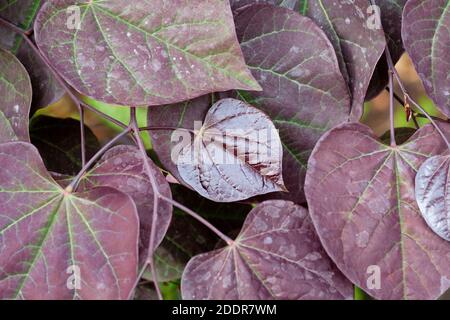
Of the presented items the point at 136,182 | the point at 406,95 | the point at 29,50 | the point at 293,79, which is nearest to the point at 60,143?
the point at 29,50

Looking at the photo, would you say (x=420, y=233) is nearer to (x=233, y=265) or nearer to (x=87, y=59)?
(x=233, y=265)

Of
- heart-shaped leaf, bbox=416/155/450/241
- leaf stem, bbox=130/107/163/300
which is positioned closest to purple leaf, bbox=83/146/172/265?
leaf stem, bbox=130/107/163/300

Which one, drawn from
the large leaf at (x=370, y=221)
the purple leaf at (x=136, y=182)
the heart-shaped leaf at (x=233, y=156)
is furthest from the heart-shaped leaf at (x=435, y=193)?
the purple leaf at (x=136, y=182)

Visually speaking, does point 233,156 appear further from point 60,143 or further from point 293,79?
point 60,143

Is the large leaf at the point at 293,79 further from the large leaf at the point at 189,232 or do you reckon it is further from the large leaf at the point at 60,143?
the large leaf at the point at 60,143

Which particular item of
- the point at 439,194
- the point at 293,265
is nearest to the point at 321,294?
the point at 293,265
